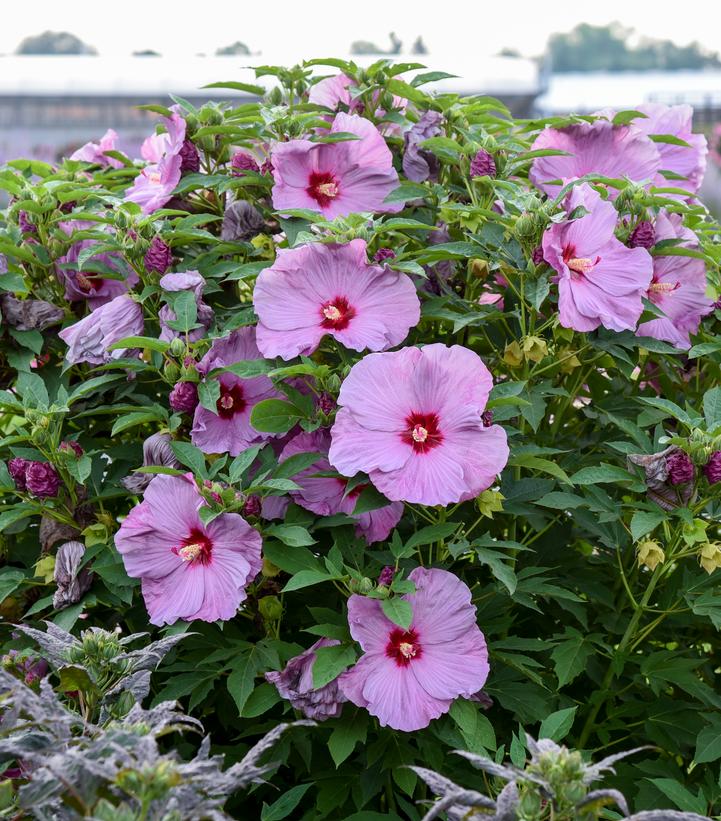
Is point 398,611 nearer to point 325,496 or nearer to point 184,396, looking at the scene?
point 325,496

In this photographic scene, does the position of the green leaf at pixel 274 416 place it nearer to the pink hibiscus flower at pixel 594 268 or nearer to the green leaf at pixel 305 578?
the green leaf at pixel 305 578

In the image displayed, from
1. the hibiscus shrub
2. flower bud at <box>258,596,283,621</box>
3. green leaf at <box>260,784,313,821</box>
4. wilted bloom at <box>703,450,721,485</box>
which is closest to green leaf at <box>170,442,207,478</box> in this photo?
the hibiscus shrub

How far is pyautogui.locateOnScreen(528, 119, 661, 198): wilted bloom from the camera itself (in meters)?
1.80

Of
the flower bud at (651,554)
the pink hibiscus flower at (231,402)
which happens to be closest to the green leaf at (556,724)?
the flower bud at (651,554)

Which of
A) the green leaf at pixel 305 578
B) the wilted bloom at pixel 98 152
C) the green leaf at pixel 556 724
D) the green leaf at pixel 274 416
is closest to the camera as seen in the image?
the green leaf at pixel 556 724

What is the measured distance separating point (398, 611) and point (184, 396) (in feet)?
1.45

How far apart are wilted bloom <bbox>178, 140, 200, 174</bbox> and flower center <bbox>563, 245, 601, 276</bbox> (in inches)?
26.1

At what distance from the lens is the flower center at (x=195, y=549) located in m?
1.50

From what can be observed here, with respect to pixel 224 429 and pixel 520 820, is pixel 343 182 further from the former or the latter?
pixel 520 820

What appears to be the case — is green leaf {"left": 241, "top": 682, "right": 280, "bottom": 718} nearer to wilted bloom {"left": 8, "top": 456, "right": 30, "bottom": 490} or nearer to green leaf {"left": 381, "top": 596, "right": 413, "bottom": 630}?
green leaf {"left": 381, "top": 596, "right": 413, "bottom": 630}

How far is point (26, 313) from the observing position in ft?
5.73

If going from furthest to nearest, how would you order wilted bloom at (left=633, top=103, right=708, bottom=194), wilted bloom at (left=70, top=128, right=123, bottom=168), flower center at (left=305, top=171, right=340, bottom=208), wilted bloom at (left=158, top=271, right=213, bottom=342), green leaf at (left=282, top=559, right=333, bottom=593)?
wilted bloom at (left=70, top=128, right=123, bottom=168)
wilted bloom at (left=633, top=103, right=708, bottom=194)
flower center at (left=305, top=171, right=340, bottom=208)
wilted bloom at (left=158, top=271, right=213, bottom=342)
green leaf at (left=282, top=559, right=333, bottom=593)

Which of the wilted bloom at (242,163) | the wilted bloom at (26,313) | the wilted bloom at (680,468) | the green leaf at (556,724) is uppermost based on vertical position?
the wilted bloom at (242,163)

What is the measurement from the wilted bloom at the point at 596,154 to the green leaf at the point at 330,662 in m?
0.85
